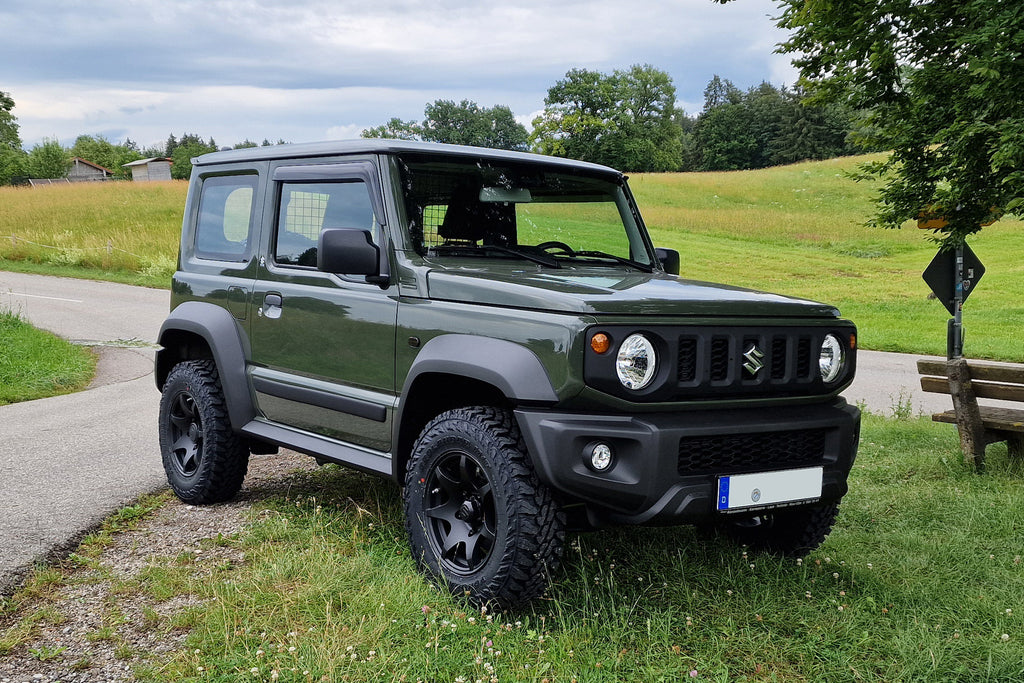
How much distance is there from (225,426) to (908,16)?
5.70m

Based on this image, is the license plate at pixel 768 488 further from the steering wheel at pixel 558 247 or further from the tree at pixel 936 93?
the tree at pixel 936 93

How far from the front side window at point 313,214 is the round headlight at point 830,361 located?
2.08 meters

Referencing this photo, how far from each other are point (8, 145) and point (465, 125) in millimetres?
52201

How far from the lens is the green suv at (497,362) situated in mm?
3484

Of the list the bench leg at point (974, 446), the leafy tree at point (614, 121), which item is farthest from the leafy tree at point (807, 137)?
the bench leg at point (974, 446)

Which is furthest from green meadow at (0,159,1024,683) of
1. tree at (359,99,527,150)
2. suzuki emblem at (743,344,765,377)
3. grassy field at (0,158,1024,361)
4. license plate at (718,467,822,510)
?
tree at (359,99,527,150)

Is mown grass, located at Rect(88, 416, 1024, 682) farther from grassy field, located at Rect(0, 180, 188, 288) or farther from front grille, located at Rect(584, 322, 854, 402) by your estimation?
grassy field, located at Rect(0, 180, 188, 288)

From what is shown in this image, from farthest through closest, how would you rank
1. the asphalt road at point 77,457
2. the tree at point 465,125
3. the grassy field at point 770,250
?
1. the tree at point 465,125
2. the grassy field at point 770,250
3. the asphalt road at point 77,457

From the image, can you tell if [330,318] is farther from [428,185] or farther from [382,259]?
[428,185]

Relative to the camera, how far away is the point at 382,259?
14.1ft

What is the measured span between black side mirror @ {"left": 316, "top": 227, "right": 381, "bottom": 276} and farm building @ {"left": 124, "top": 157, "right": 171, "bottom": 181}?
9273 centimetres

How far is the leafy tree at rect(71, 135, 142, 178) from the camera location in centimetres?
11962

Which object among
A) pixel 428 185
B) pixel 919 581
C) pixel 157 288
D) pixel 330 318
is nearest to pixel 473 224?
pixel 428 185

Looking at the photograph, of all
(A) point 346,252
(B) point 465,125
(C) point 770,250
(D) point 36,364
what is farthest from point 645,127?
(A) point 346,252
